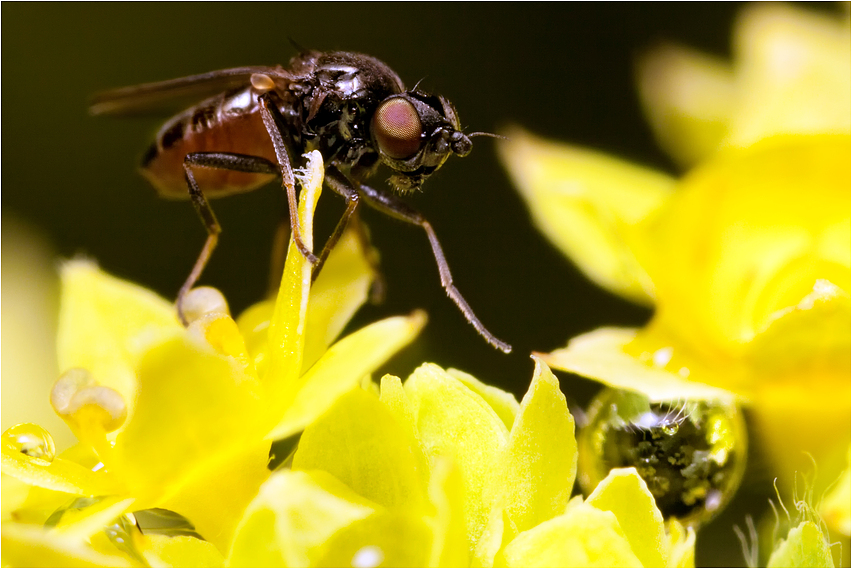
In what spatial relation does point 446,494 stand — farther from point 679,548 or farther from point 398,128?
point 398,128

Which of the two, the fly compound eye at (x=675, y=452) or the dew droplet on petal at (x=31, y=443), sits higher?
the dew droplet on petal at (x=31, y=443)

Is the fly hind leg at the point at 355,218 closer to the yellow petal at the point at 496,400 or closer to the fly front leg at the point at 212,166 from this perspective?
the fly front leg at the point at 212,166

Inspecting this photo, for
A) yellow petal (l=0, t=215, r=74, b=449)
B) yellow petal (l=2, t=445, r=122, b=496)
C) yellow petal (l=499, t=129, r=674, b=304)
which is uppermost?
yellow petal (l=2, t=445, r=122, b=496)

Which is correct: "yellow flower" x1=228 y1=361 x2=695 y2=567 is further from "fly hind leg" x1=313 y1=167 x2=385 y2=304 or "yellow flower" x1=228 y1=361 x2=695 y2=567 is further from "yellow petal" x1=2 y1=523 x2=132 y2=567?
"fly hind leg" x1=313 y1=167 x2=385 y2=304

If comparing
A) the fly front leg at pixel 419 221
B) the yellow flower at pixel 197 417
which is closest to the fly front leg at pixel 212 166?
the fly front leg at pixel 419 221

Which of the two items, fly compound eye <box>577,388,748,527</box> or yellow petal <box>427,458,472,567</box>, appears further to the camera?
fly compound eye <box>577,388,748,527</box>

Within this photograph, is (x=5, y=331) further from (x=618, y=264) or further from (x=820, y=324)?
(x=820, y=324)

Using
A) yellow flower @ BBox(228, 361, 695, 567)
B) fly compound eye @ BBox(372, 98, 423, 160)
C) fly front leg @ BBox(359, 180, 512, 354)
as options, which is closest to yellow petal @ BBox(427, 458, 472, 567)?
yellow flower @ BBox(228, 361, 695, 567)
